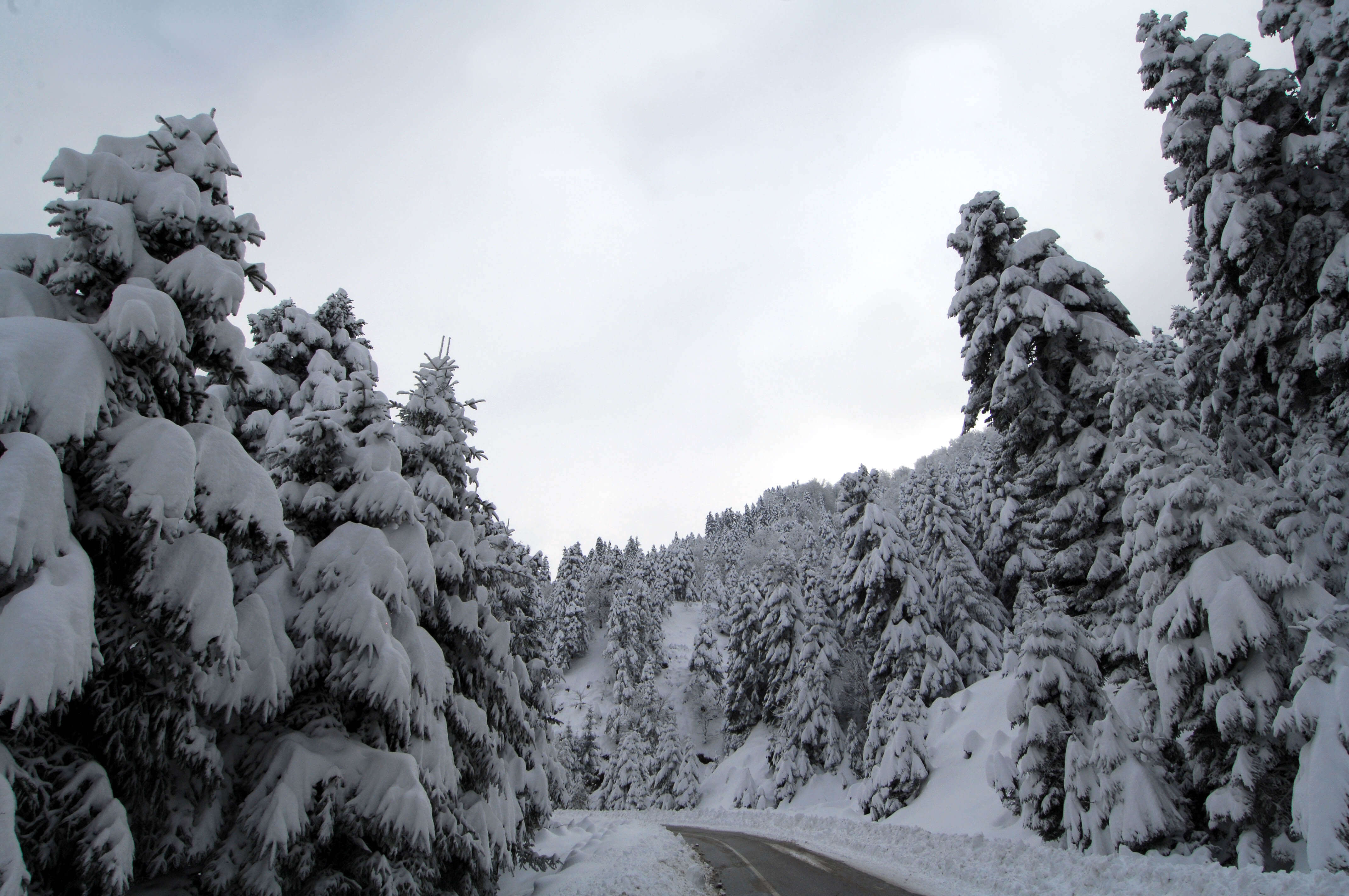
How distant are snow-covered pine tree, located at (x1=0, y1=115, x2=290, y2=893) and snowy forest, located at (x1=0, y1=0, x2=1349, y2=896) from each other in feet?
0.11

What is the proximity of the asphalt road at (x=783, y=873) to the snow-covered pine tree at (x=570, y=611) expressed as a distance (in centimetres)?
6696

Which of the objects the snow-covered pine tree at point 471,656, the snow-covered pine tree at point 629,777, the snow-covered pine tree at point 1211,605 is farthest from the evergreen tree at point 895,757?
the snow-covered pine tree at point 629,777

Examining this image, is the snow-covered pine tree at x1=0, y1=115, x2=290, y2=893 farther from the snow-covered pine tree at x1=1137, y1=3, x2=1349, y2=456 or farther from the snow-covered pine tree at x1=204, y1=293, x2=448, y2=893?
the snow-covered pine tree at x1=1137, y1=3, x2=1349, y2=456

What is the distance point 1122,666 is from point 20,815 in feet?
65.2

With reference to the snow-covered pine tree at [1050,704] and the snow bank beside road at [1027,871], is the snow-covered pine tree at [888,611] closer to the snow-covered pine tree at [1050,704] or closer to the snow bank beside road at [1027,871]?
the snow bank beside road at [1027,871]

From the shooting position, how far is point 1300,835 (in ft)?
35.3

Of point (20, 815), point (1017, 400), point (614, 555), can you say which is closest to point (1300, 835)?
point (1017, 400)

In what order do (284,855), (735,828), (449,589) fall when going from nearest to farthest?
(284,855) → (449,589) → (735,828)

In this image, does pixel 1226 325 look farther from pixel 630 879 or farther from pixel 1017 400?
A: pixel 630 879

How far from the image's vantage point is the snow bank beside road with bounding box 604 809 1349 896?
8.68 meters

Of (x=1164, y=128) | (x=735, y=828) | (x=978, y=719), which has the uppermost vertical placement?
(x=1164, y=128)

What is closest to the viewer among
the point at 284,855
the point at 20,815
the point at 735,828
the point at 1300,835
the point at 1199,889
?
the point at 20,815

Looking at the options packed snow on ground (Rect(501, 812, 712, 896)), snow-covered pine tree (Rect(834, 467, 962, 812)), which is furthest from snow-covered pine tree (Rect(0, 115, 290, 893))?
snow-covered pine tree (Rect(834, 467, 962, 812))

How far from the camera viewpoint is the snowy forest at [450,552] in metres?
5.59
